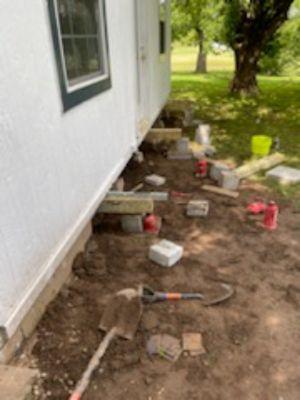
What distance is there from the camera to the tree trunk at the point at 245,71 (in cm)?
1270

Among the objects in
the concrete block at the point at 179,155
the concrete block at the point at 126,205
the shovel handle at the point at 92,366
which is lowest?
the concrete block at the point at 179,155

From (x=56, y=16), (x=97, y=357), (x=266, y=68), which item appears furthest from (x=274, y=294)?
(x=266, y=68)

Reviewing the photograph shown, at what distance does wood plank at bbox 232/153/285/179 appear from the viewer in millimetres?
5988

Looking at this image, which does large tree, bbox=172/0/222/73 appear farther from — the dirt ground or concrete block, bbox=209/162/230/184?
the dirt ground

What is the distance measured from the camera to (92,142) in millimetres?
3506

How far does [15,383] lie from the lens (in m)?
Result: 1.83

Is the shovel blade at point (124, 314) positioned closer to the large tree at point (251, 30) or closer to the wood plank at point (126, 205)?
the wood plank at point (126, 205)

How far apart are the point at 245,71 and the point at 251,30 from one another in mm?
1386

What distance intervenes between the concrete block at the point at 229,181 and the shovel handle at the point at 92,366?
11.0 feet

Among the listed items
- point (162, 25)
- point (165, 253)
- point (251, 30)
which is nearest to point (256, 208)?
point (165, 253)

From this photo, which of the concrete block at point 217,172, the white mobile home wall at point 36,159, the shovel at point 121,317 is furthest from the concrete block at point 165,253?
the concrete block at point 217,172

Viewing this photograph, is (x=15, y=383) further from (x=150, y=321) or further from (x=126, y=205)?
(x=126, y=205)

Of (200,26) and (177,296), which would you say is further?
(200,26)

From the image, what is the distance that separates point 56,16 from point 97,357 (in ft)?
8.47
